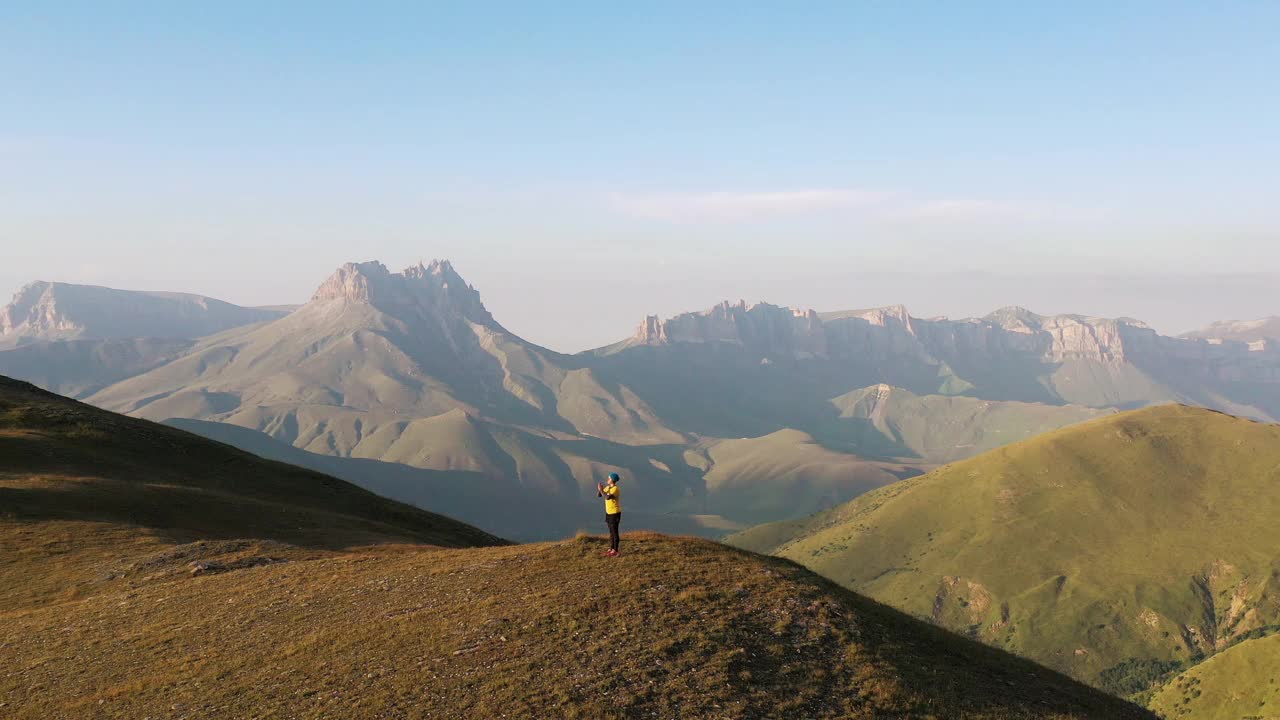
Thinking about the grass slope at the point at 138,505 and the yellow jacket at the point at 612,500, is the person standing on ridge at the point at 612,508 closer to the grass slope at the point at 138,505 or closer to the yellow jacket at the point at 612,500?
the yellow jacket at the point at 612,500

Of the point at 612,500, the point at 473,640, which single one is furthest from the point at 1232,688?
the point at 473,640

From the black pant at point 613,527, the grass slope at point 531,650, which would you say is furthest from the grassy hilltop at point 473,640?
the black pant at point 613,527

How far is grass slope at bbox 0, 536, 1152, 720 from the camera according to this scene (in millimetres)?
30266

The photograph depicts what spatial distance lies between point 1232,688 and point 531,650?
204889 mm

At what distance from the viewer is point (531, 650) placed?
33344 mm

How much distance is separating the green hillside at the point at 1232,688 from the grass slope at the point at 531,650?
6522 inches

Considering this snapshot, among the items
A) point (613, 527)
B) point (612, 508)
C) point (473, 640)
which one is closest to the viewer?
point (473, 640)

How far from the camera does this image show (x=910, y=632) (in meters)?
40.8

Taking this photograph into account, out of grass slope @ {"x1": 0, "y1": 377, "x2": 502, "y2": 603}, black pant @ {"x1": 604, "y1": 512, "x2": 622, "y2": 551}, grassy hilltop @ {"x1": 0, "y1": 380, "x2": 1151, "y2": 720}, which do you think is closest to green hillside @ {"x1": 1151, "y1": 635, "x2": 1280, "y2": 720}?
grassy hilltop @ {"x1": 0, "y1": 380, "x2": 1151, "y2": 720}

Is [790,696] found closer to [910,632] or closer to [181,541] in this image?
[910,632]

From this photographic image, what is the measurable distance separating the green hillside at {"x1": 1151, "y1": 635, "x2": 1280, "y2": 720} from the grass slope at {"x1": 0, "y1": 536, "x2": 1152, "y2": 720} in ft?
543

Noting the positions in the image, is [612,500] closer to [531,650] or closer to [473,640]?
[531,650]

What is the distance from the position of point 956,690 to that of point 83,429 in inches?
4289

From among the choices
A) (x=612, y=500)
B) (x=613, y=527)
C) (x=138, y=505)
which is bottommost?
(x=138, y=505)
